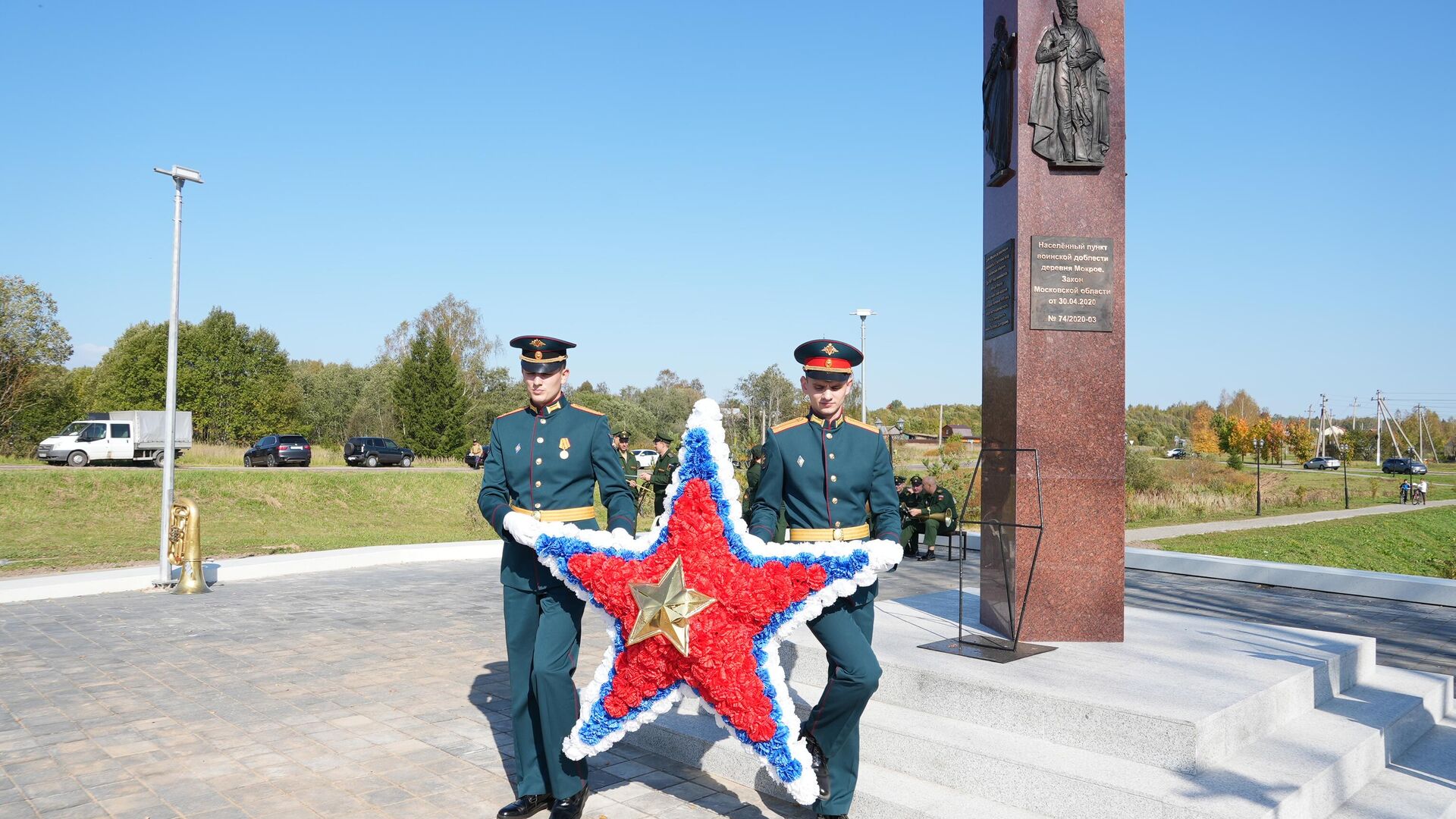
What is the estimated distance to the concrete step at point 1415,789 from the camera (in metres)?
4.01

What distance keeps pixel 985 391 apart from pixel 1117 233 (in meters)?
1.34

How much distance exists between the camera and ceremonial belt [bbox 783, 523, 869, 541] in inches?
157

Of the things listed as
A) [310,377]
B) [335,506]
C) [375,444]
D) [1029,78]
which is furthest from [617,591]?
[310,377]

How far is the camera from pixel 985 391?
6.50 meters

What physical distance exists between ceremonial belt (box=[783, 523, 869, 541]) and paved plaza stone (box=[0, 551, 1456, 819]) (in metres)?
1.29

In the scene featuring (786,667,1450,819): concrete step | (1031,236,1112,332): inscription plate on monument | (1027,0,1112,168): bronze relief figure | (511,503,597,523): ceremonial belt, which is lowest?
(786,667,1450,819): concrete step

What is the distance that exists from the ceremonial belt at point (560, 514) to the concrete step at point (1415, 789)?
3.52m

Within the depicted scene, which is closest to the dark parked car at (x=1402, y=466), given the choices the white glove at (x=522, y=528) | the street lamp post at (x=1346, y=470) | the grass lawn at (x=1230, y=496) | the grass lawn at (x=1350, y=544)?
the street lamp post at (x=1346, y=470)

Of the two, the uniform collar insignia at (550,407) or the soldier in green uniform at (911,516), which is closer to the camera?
the uniform collar insignia at (550,407)

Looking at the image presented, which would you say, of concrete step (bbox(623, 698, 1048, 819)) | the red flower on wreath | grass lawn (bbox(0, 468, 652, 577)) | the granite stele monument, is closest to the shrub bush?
grass lawn (bbox(0, 468, 652, 577))

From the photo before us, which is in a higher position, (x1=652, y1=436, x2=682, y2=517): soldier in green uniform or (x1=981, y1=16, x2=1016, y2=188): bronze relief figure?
(x1=981, y1=16, x2=1016, y2=188): bronze relief figure

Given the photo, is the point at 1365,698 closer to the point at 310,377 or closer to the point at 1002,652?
the point at 1002,652

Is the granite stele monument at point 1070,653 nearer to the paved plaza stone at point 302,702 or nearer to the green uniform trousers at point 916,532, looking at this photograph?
the paved plaza stone at point 302,702

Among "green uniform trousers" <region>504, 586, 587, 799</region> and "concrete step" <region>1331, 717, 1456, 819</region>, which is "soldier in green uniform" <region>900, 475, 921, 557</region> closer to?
"concrete step" <region>1331, 717, 1456, 819</region>
